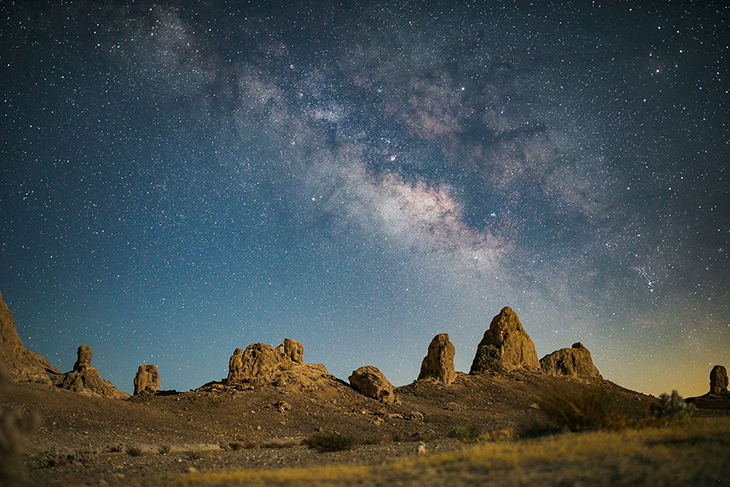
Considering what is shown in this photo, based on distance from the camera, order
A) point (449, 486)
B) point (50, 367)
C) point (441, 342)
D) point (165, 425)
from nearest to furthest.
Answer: point (449, 486), point (165, 425), point (50, 367), point (441, 342)

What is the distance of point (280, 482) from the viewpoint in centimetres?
944

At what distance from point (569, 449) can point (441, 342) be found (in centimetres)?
5577

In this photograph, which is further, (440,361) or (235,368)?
(440,361)

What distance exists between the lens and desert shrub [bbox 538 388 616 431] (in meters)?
14.1

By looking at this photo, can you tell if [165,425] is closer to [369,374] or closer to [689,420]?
[369,374]

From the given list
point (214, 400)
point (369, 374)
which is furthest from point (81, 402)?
point (369, 374)

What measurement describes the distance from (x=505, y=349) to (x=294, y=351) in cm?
3697

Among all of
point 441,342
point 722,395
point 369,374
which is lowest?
point 722,395

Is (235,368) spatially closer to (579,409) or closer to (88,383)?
(88,383)

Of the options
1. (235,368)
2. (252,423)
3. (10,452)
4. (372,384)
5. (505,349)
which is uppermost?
(505,349)

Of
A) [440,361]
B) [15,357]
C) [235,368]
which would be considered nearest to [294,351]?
[235,368]

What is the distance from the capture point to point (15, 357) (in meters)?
40.7

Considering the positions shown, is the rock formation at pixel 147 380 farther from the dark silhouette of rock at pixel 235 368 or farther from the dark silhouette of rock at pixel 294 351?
the dark silhouette of rock at pixel 294 351

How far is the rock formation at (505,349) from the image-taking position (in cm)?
6875
